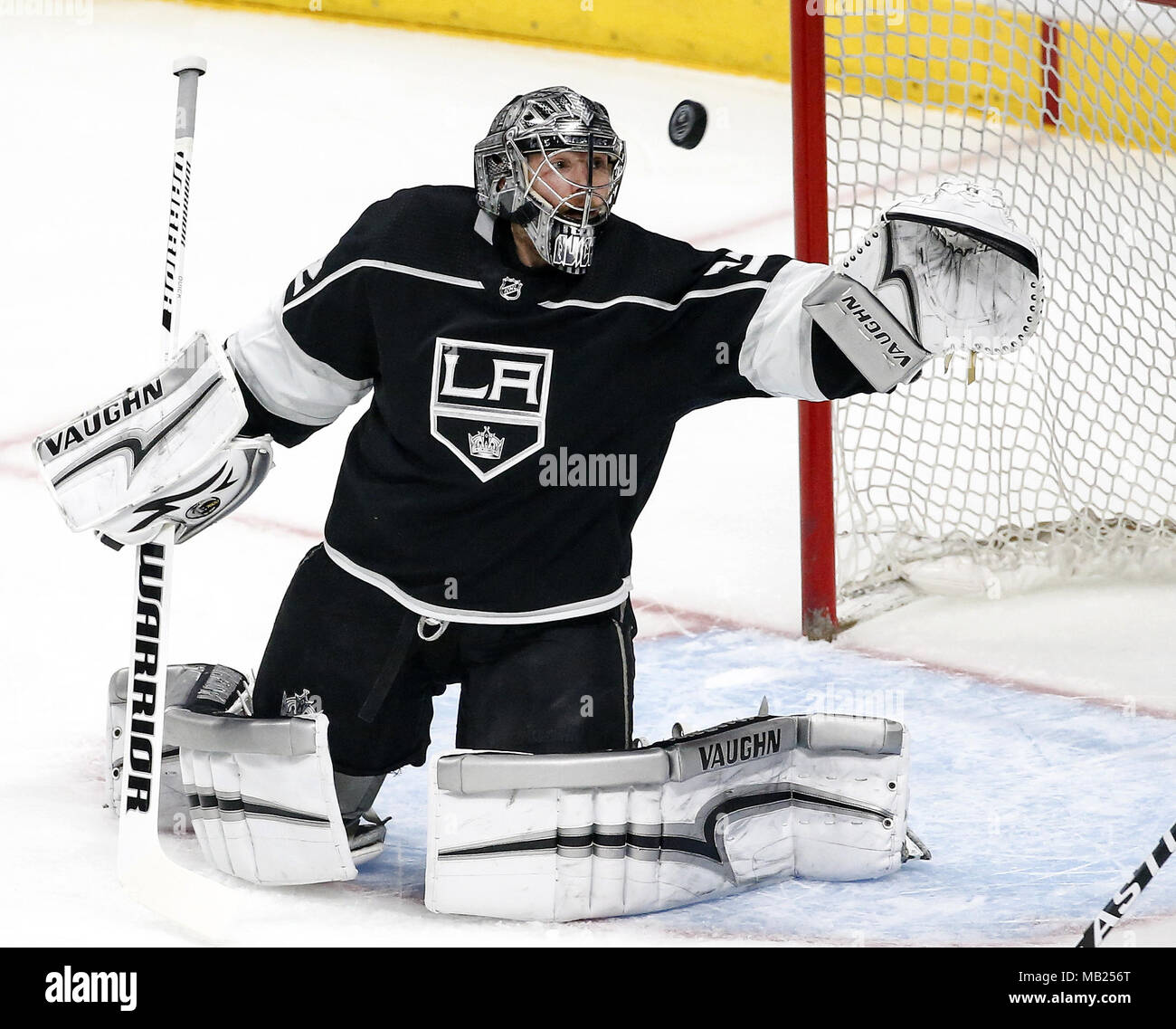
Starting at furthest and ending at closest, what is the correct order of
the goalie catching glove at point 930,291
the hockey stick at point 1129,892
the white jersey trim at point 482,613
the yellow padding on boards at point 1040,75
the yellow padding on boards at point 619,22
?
1. the yellow padding on boards at point 619,22
2. the yellow padding on boards at point 1040,75
3. the white jersey trim at point 482,613
4. the goalie catching glove at point 930,291
5. the hockey stick at point 1129,892

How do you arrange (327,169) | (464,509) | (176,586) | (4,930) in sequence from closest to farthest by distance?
(4,930) < (464,509) < (176,586) < (327,169)

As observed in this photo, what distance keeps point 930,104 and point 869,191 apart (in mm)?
1118

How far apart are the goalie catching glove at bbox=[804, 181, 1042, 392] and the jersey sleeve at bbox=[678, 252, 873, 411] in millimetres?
50

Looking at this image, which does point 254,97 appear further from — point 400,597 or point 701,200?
point 400,597

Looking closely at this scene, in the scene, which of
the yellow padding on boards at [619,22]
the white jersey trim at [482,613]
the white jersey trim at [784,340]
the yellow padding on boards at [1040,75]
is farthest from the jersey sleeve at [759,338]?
the yellow padding on boards at [619,22]

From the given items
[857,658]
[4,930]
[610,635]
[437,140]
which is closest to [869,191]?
[437,140]

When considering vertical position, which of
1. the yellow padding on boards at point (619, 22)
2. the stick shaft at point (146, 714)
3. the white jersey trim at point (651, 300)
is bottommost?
the stick shaft at point (146, 714)

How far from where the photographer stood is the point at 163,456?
218 cm

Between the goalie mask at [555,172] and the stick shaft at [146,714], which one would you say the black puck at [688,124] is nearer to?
the goalie mask at [555,172]

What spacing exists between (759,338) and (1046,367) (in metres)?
2.67

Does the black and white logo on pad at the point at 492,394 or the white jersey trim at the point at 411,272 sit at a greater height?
the white jersey trim at the point at 411,272

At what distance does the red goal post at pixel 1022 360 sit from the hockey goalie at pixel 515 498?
1027 millimetres

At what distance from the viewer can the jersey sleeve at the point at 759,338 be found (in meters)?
2.09

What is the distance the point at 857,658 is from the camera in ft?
10.3
